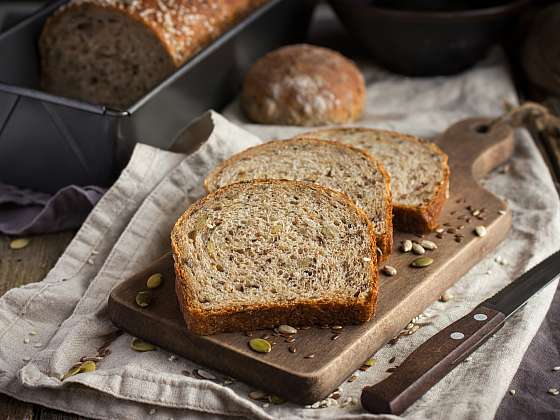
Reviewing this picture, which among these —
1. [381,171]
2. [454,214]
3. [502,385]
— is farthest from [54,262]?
[502,385]

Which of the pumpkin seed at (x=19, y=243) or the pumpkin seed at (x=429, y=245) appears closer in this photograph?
the pumpkin seed at (x=429, y=245)

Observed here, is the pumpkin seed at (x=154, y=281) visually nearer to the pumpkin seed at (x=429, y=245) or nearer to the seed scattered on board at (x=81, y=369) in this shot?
the seed scattered on board at (x=81, y=369)

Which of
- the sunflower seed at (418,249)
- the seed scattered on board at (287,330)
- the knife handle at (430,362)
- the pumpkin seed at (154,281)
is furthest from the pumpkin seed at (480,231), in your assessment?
the pumpkin seed at (154,281)

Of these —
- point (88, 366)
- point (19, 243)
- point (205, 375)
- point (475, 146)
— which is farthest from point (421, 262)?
point (19, 243)

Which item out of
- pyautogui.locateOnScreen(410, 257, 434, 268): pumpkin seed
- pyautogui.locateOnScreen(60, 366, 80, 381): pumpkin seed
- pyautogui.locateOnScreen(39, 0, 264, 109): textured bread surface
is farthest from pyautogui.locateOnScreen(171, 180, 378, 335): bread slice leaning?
pyautogui.locateOnScreen(39, 0, 264, 109): textured bread surface

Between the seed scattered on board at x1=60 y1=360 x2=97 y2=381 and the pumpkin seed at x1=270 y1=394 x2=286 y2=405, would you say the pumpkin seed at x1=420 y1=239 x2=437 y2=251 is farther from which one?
the seed scattered on board at x1=60 y1=360 x2=97 y2=381

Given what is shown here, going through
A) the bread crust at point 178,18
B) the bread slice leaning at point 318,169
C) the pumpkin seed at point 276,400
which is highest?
the bread crust at point 178,18

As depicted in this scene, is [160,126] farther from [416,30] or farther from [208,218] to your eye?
[416,30]
